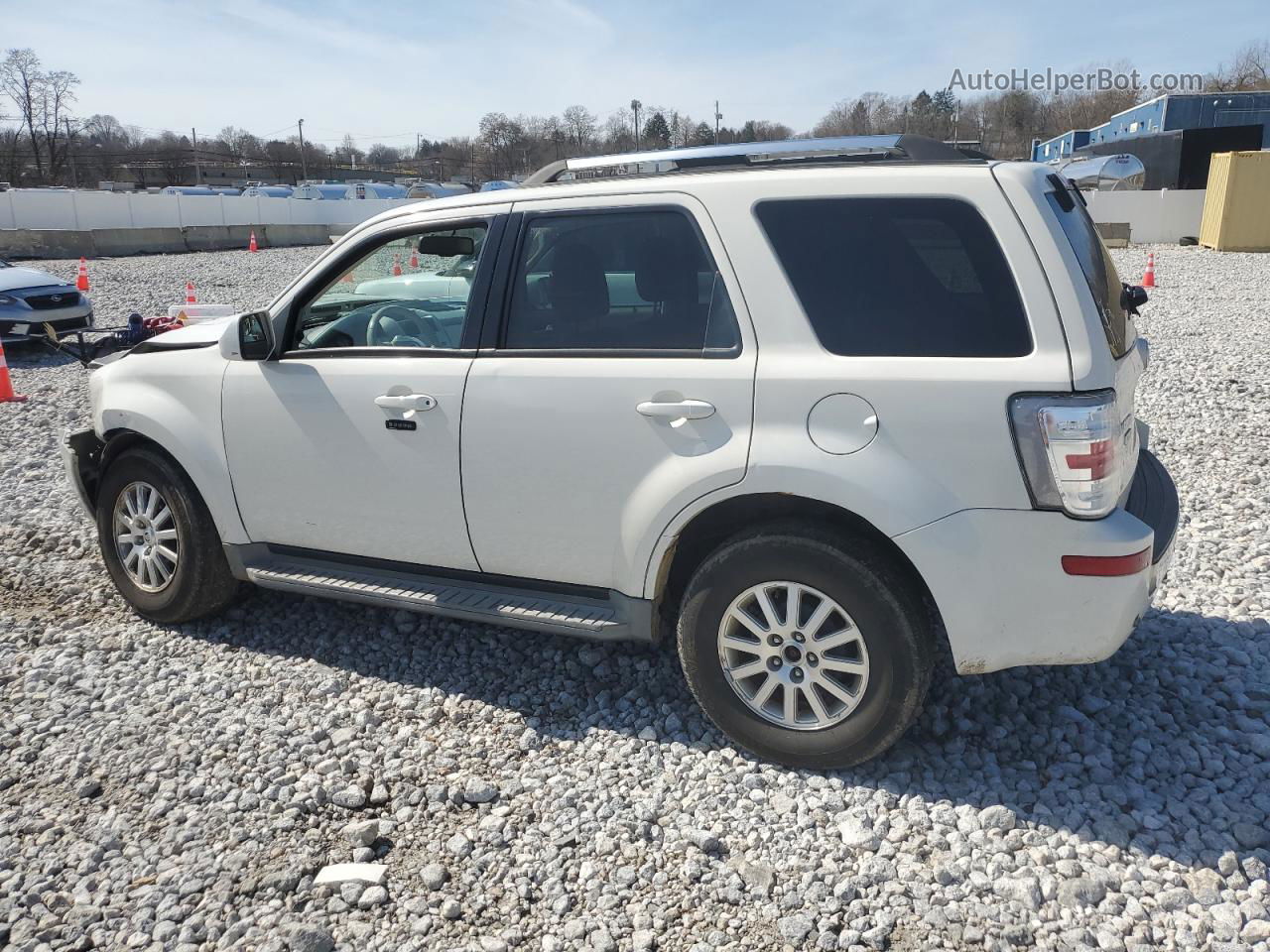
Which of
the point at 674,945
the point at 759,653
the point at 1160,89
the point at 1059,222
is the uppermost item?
the point at 1160,89

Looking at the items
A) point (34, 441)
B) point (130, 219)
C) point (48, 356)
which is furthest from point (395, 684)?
point (130, 219)

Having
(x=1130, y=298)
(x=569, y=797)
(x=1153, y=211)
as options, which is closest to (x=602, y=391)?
(x=569, y=797)

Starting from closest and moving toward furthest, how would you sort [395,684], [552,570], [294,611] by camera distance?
[552,570] < [395,684] < [294,611]

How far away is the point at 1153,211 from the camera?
29.6 m

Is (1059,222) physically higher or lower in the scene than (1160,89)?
lower

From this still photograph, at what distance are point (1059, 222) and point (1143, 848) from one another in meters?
1.92

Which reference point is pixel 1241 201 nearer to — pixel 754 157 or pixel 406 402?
pixel 754 157

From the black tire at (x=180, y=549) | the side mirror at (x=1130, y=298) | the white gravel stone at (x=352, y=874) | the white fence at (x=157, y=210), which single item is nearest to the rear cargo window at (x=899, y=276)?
the side mirror at (x=1130, y=298)

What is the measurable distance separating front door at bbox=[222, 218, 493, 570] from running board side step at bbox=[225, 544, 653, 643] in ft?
0.30

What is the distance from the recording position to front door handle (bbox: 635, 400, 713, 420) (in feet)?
11.0

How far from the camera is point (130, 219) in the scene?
3372 cm

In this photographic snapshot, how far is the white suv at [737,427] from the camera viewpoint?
3.05 m

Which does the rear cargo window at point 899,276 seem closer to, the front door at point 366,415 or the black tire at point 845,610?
the black tire at point 845,610

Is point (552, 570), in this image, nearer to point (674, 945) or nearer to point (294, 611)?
point (674, 945)
